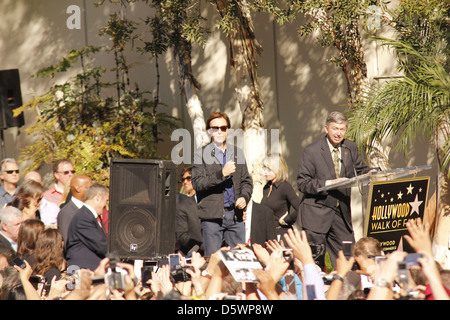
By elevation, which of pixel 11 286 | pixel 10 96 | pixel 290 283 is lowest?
pixel 290 283

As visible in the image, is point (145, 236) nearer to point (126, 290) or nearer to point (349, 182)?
point (349, 182)

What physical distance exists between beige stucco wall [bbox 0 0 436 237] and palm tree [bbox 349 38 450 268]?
7.22 ft

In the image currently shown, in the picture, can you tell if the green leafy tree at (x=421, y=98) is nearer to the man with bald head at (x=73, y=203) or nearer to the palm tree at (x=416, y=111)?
the palm tree at (x=416, y=111)

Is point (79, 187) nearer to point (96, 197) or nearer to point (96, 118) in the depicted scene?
point (96, 197)

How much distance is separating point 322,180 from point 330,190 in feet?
0.45

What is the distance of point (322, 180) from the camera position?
659 cm

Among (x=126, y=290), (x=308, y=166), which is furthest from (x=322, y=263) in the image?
(x=126, y=290)

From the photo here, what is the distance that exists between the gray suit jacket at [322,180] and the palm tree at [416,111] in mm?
551

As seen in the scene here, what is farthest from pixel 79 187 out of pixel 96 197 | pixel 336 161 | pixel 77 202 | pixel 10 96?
pixel 10 96

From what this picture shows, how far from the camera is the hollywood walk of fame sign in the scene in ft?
20.9

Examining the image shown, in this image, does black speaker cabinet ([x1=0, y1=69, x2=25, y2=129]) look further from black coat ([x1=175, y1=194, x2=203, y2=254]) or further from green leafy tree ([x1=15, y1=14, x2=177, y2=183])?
black coat ([x1=175, y1=194, x2=203, y2=254])

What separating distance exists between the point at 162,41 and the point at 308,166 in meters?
3.97

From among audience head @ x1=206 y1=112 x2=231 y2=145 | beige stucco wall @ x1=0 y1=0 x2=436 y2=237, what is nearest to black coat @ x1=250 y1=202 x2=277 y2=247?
audience head @ x1=206 y1=112 x2=231 y2=145
